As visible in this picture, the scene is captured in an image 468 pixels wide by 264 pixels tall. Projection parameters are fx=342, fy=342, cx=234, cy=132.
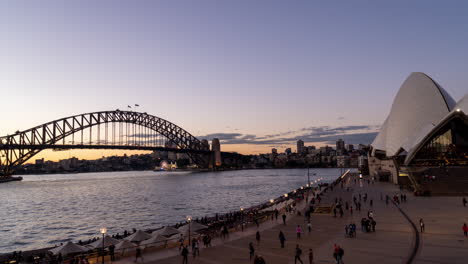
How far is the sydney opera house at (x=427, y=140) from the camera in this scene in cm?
3516

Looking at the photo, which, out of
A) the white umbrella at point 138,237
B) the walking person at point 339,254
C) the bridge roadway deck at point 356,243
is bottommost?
the white umbrella at point 138,237

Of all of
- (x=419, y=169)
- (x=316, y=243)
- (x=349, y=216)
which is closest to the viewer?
(x=316, y=243)

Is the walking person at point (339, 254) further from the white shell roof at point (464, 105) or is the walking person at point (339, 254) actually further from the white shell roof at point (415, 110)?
the white shell roof at point (415, 110)

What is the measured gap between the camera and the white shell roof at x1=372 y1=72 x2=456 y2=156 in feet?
159

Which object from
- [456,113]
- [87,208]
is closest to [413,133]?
[456,113]

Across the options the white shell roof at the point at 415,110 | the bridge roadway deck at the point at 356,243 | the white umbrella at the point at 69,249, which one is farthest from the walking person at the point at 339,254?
the white shell roof at the point at 415,110

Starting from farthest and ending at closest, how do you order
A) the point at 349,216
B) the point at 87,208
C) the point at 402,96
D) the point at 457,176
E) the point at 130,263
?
the point at 402,96
the point at 87,208
the point at 457,176
the point at 349,216
the point at 130,263

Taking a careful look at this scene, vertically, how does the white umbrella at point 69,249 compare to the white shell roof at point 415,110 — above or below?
below

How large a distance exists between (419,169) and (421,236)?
24.5 m

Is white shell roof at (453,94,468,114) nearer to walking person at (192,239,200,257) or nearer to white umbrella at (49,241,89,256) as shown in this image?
walking person at (192,239,200,257)

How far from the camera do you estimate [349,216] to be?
23594mm

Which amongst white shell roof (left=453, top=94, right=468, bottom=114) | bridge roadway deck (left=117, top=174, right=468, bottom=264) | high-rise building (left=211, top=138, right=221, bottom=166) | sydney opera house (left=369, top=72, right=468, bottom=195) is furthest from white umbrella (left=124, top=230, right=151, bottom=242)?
high-rise building (left=211, top=138, right=221, bottom=166)

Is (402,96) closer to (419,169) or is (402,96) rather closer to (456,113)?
(456,113)

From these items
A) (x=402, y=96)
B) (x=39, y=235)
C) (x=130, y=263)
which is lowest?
(x=39, y=235)
